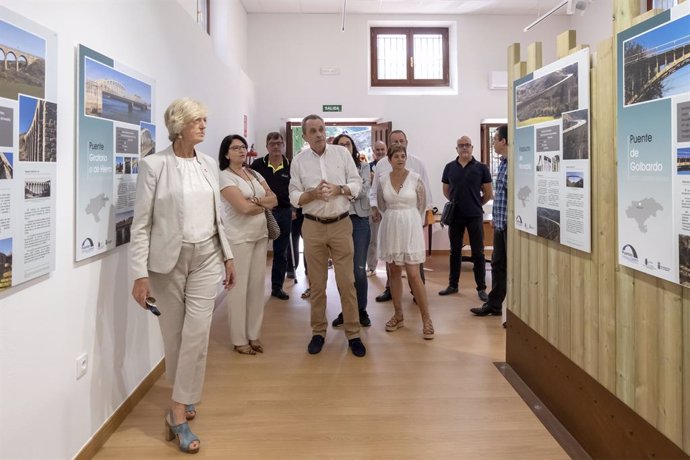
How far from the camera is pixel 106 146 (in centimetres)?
227

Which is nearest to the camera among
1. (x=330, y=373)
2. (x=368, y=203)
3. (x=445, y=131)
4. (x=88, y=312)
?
(x=88, y=312)

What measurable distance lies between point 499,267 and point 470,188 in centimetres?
123

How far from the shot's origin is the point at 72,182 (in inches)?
78.5

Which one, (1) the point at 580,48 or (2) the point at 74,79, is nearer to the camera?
(2) the point at 74,79

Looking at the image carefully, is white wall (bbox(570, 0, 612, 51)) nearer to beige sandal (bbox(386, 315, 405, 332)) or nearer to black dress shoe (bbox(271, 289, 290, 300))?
beige sandal (bbox(386, 315, 405, 332))

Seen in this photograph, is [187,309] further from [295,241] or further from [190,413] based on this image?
[295,241]

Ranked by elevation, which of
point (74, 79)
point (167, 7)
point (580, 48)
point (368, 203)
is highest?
point (167, 7)

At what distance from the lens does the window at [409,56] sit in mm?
7875

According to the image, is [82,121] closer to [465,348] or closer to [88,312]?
[88,312]

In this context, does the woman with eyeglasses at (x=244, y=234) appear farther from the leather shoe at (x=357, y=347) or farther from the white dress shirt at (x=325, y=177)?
the leather shoe at (x=357, y=347)

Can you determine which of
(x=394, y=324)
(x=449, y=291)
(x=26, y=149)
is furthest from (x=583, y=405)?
(x=449, y=291)

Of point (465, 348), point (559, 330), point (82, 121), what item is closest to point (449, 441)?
point (559, 330)

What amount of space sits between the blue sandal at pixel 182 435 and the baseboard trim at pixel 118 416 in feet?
0.95

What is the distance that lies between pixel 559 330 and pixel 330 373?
4.82 feet
